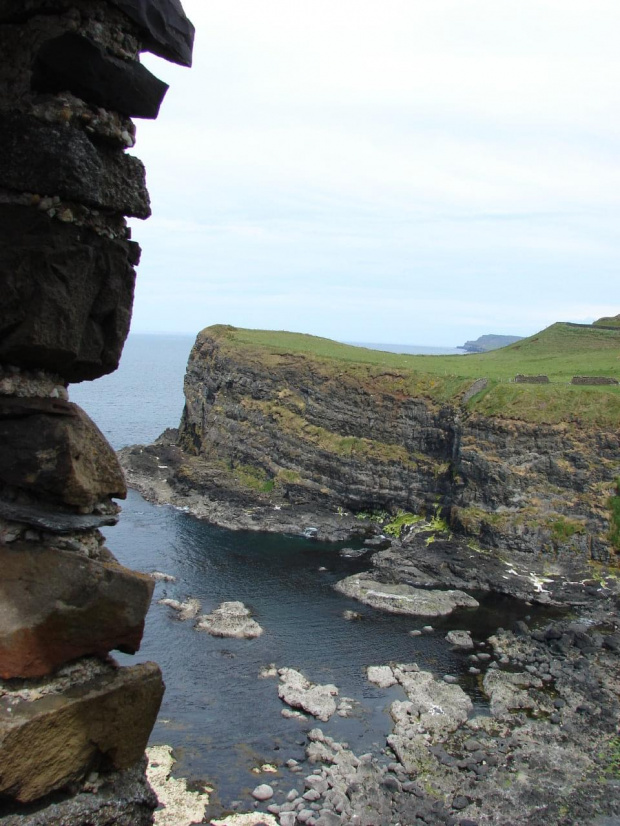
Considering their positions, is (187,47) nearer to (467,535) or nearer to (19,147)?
(19,147)

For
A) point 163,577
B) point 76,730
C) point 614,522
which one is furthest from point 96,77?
point 614,522

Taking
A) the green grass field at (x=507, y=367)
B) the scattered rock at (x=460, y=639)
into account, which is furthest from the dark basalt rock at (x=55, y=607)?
the green grass field at (x=507, y=367)

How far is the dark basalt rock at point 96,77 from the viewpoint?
8445mm

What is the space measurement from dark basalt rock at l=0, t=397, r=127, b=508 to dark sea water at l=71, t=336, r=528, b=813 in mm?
27634

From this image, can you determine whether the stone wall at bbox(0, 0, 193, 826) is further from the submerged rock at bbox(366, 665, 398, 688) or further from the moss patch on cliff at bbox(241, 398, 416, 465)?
the moss patch on cliff at bbox(241, 398, 416, 465)

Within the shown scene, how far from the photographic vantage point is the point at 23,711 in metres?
8.30

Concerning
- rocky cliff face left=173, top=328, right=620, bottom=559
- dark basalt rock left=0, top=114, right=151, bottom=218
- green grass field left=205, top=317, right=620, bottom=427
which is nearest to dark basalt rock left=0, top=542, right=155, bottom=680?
dark basalt rock left=0, top=114, right=151, bottom=218

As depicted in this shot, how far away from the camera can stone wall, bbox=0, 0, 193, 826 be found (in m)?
8.45

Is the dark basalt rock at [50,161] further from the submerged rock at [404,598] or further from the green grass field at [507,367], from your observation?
the green grass field at [507,367]

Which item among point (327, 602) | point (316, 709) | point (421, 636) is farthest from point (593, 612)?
point (316, 709)

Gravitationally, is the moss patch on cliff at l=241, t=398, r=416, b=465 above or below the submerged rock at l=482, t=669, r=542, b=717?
above

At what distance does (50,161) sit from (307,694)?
38.9 metres

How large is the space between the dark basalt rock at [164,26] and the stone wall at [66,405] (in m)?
0.02

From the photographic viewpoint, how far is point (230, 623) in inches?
2014
